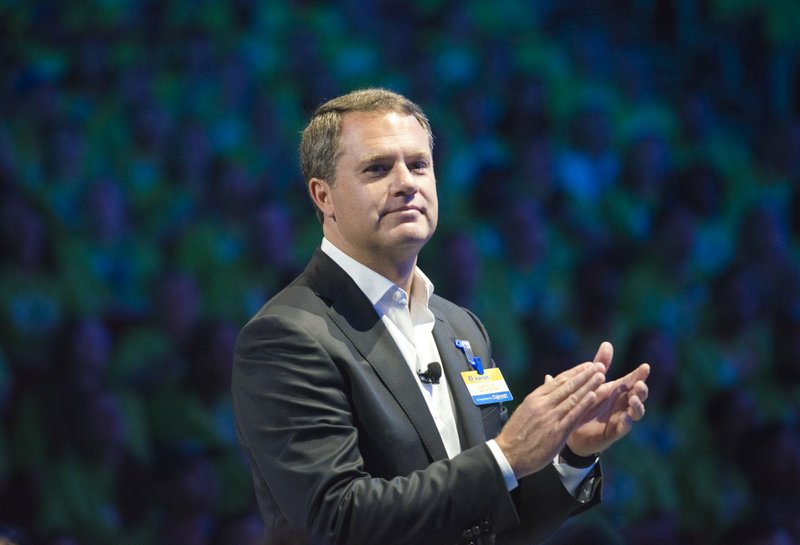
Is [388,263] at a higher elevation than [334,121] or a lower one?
lower

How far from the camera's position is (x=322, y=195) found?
7.81ft

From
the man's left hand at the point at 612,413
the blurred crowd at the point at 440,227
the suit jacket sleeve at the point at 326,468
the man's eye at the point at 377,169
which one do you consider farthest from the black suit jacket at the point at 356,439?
the blurred crowd at the point at 440,227

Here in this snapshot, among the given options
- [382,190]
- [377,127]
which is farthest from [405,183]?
[377,127]

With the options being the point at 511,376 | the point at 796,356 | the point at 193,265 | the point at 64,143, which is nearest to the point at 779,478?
the point at 796,356

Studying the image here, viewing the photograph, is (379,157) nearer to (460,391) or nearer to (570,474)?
(460,391)

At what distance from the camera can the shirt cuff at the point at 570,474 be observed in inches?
85.7

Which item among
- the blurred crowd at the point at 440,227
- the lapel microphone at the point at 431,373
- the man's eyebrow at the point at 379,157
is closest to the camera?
the lapel microphone at the point at 431,373

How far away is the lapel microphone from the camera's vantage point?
2.16m

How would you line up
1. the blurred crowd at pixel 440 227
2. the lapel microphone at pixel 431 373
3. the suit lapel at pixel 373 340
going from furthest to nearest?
the blurred crowd at pixel 440 227 → the lapel microphone at pixel 431 373 → the suit lapel at pixel 373 340

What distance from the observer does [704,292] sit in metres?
4.69

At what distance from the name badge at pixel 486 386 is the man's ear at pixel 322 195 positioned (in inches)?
19.0

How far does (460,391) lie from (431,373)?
9 centimetres

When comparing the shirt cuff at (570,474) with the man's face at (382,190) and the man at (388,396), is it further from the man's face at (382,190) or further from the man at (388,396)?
the man's face at (382,190)

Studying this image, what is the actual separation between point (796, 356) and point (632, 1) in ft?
6.33
